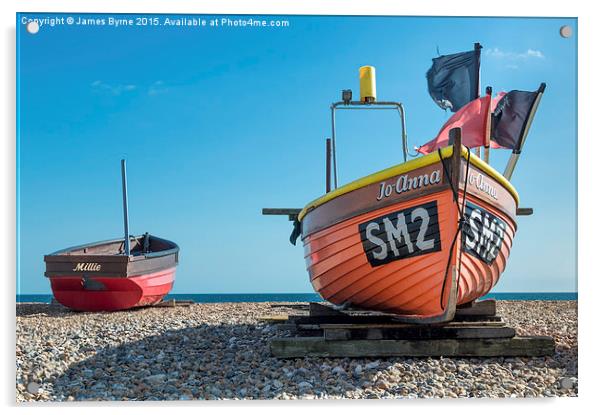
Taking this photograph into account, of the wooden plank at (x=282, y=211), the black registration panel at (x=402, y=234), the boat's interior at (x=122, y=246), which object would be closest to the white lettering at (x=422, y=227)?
the black registration panel at (x=402, y=234)

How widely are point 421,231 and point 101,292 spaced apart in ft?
20.7

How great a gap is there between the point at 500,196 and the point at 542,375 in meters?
1.48

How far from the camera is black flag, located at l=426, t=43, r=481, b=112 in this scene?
548 cm

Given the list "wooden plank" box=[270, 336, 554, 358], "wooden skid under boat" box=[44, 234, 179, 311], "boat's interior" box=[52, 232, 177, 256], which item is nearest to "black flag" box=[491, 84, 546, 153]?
"wooden plank" box=[270, 336, 554, 358]

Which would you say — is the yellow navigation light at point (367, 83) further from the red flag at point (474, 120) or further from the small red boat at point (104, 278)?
the small red boat at point (104, 278)

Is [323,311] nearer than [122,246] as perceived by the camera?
Yes

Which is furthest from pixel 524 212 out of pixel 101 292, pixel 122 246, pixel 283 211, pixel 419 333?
pixel 122 246

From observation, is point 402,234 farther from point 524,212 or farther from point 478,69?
point 524,212

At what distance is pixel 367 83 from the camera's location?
5.58m

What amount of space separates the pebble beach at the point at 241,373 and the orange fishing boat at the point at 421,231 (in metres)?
0.58

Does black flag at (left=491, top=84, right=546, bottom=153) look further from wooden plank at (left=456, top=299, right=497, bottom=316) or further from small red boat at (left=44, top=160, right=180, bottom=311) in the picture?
small red boat at (left=44, top=160, right=180, bottom=311)

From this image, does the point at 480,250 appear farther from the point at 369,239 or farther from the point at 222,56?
the point at 222,56

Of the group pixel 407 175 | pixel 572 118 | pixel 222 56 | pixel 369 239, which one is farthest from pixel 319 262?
pixel 572 118

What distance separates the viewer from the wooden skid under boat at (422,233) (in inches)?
189
